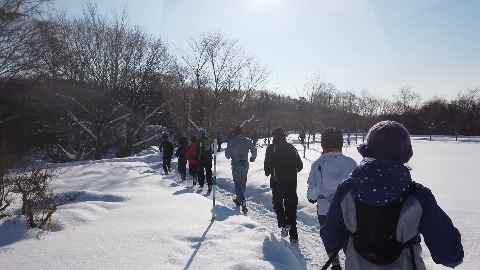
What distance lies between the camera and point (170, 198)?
29.3ft

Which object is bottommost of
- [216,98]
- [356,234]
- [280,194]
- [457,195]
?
[457,195]

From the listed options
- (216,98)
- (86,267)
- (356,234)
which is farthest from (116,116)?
(356,234)

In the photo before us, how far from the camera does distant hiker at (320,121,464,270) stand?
204 centimetres

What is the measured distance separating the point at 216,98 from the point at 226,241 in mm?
21418

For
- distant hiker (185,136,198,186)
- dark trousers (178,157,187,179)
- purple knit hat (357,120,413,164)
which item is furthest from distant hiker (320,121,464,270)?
dark trousers (178,157,187,179)

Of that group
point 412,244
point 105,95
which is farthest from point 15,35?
point 412,244

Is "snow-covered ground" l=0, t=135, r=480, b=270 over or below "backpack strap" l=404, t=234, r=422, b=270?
below

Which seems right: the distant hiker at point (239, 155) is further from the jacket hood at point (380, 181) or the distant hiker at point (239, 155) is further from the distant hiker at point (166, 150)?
the distant hiker at point (166, 150)

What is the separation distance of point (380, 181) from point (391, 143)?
28 cm

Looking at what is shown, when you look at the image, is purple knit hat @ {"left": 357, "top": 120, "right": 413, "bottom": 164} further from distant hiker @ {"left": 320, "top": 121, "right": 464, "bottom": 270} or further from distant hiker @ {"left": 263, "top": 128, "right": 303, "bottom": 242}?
distant hiker @ {"left": 263, "top": 128, "right": 303, "bottom": 242}

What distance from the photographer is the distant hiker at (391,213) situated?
2039 mm

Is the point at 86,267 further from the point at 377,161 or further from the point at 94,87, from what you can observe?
the point at 94,87

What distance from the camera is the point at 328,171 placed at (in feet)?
16.0

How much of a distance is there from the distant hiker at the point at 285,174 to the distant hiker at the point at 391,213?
4351mm
